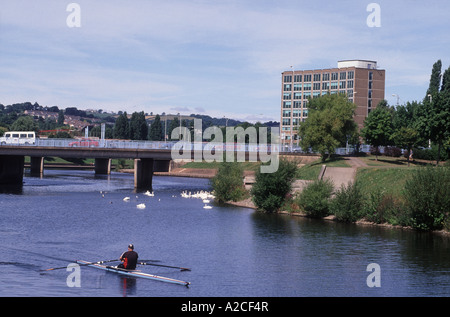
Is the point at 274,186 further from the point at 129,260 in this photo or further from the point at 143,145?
the point at 143,145

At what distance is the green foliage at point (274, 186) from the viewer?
336 feet

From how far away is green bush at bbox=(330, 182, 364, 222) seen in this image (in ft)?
298

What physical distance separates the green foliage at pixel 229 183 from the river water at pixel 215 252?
1599cm

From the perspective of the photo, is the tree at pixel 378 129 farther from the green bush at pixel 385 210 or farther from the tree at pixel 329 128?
the green bush at pixel 385 210

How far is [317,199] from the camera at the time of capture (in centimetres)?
9581

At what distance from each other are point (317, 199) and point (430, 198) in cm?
2027

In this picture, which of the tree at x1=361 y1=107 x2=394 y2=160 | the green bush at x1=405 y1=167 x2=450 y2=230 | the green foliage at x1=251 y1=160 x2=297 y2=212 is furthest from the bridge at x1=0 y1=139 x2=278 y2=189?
the green bush at x1=405 y1=167 x2=450 y2=230

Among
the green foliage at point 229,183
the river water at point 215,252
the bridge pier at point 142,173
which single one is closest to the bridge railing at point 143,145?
the bridge pier at point 142,173

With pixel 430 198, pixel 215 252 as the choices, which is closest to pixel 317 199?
pixel 430 198

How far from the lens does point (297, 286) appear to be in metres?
51.5

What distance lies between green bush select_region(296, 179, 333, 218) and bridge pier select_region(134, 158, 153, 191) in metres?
64.9
